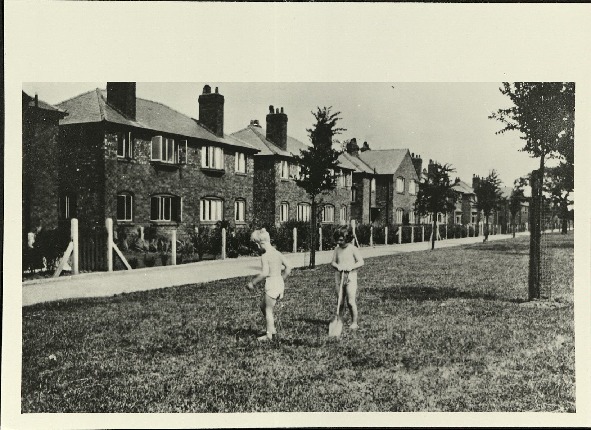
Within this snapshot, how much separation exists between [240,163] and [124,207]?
19.3ft

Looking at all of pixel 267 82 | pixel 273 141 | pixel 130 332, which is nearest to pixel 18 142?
pixel 130 332

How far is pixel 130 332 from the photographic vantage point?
6.62 meters

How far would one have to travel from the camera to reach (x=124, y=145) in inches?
654

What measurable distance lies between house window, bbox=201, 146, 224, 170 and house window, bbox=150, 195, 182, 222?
1.94 m

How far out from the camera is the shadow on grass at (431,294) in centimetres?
877

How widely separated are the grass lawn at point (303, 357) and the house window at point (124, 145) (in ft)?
29.7

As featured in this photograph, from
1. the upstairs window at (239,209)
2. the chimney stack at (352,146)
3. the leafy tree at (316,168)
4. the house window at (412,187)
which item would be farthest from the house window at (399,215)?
the leafy tree at (316,168)

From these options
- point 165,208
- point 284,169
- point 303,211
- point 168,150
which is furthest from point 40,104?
point 303,211

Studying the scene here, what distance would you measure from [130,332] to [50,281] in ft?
11.6

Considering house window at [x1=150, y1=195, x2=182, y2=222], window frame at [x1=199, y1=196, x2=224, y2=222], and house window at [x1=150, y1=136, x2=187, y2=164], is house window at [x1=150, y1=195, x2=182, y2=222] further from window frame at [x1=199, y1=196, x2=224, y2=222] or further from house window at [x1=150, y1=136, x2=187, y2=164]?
house window at [x1=150, y1=136, x2=187, y2=164]

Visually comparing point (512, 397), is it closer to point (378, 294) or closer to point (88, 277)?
point (378, 294)

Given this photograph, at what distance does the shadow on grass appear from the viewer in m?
8.77

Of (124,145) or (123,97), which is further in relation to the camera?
(124,145)

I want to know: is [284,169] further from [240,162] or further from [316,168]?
[316,168]
